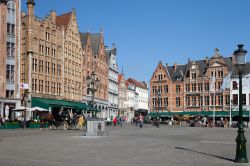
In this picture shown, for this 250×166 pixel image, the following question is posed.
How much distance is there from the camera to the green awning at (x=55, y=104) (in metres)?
53.1

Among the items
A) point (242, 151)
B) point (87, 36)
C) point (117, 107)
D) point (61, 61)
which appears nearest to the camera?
point (242, 151)

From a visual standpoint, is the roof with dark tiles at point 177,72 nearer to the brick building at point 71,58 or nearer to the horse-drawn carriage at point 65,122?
the brick building at point 71,58

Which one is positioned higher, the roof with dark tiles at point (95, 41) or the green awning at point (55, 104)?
the roof with dark tiles at point (95, 41)

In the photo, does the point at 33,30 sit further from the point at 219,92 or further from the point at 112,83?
the point at 219,92

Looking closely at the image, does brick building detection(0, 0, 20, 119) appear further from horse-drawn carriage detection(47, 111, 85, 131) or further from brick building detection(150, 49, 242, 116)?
brick building detection(150, 49, 242, 116)

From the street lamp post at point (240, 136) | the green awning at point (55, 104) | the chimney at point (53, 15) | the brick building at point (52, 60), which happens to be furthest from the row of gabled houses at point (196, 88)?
the street lamp post at point (240, 136)

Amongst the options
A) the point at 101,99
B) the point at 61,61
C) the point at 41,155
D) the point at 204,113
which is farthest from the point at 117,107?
the point at 41,155

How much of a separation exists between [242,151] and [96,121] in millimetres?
14454

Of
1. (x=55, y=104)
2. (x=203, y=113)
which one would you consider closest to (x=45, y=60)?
(x=55, y=104)

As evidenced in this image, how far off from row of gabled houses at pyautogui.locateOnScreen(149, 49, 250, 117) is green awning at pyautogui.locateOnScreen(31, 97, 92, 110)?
2080 centimetres

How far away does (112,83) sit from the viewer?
90.4m

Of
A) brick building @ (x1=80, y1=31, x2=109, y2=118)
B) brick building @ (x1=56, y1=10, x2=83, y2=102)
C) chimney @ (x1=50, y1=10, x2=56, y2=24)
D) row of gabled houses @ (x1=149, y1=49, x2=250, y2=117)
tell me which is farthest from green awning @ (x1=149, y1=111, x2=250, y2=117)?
chimney @ (x1=50, y1=10, x2=56, y2=24)

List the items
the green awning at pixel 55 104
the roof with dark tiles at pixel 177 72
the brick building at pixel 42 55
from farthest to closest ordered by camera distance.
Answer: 1. the roof with dark tiles at pixel 177 72
2. the brick building at pixel 42 55
3. the green awning at pixel 55 104

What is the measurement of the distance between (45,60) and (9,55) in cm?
920
